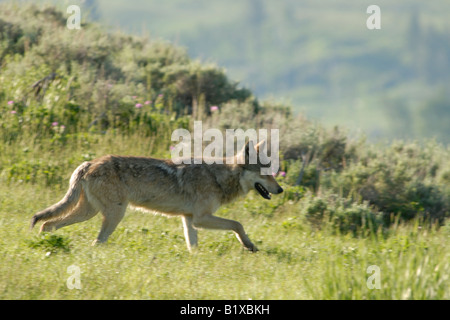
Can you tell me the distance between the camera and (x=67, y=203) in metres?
7.66

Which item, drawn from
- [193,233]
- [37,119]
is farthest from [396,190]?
[37,119]

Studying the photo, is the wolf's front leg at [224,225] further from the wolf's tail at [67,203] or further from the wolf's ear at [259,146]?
the wolf's tail at [67,203]

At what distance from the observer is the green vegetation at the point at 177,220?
5863 millimetres

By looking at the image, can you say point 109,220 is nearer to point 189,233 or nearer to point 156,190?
point 156,190

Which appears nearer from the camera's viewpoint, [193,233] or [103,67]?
[193,233]

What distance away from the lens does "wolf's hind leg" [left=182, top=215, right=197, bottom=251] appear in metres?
8.20

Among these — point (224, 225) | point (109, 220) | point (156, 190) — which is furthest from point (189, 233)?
point (109, 220)

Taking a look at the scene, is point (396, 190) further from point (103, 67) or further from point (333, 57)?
point (333, 57)

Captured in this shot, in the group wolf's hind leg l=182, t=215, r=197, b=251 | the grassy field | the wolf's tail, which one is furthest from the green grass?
the wolf's tail

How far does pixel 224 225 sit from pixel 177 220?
204cm

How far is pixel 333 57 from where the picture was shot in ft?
620

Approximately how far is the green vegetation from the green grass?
0.02 m

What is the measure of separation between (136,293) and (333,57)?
189771mm

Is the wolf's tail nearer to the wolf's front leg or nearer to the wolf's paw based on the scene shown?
the wolf's front leg
